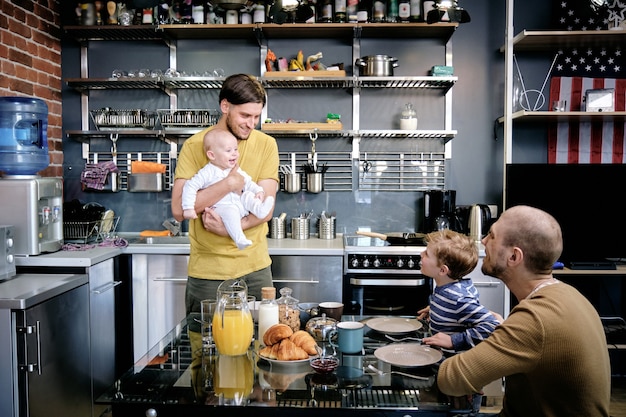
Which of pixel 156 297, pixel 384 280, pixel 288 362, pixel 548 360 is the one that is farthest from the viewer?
pixel 156 297

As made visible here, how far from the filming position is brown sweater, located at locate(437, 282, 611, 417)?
1437mm

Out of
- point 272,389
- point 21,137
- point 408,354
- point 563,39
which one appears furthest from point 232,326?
point 563,39

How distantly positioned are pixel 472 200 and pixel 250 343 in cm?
297

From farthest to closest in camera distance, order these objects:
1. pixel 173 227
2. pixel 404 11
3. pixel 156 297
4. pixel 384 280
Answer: pixel 173 227 < pixel 404 11 < pixel 156 297 < pixel 384 280

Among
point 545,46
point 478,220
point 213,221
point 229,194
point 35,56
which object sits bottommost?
point 478,220

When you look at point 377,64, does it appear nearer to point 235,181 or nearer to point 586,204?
point 586,204

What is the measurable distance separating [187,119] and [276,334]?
2689 mm

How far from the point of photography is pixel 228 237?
242cm

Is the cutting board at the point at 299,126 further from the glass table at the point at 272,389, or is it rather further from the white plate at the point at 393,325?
the glass table at the point at 272,389

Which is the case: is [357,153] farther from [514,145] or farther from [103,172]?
[103,172]

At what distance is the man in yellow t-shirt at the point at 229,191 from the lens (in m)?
2.32

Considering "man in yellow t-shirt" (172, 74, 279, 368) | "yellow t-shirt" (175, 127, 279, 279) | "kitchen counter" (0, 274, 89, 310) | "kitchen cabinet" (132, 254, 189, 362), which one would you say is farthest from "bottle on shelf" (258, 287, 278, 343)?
"kitchen cabinet" (132, 254, 189, 362)

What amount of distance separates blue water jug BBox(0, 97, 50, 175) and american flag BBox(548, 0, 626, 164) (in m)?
3.45

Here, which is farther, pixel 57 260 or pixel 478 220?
pixel 478 220
